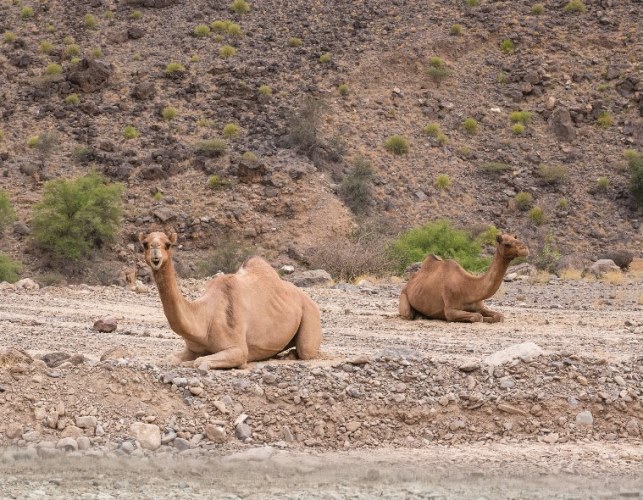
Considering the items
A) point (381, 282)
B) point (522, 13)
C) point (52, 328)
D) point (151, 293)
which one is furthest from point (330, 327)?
point (522, 13)

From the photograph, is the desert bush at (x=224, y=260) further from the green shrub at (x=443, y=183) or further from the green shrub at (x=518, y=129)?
the green shrub at (x=518, y=129)

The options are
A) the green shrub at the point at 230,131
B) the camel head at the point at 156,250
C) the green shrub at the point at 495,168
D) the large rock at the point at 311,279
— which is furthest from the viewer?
the green shrub at the point at 495,168

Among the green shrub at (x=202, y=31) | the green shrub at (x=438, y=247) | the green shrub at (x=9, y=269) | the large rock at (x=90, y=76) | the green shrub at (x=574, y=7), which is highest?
the green shrub at (x=574, y=7)

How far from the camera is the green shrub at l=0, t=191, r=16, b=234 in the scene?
116 ft

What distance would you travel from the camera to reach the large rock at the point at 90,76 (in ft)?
148

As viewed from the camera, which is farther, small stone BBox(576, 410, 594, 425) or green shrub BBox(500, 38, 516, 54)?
green shrub BBox(500, 38, 516, 54)

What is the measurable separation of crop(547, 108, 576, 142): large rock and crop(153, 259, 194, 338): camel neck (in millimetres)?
37994

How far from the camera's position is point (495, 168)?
43.8 meters

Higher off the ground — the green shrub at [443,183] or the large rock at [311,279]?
the green shrub at [443,183]

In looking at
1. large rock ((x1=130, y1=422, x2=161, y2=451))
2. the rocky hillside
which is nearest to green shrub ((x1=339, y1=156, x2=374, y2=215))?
the rocky hillside

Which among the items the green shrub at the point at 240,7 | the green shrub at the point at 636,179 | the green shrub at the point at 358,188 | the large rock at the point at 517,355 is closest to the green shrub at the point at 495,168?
the green shrub at the point at 636,179

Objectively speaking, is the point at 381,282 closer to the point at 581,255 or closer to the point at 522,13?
the point at 581,255

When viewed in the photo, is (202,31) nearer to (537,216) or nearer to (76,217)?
(76,217)

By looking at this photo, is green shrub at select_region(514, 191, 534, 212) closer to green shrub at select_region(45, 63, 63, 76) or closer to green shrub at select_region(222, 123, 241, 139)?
green shrub at select_region(222, 123, 241, 139)
